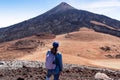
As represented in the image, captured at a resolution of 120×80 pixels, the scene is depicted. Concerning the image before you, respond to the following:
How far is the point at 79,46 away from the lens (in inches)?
2667

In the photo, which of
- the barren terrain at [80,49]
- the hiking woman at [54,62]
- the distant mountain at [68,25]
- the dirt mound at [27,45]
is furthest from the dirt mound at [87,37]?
the hiking woman at [54,62]

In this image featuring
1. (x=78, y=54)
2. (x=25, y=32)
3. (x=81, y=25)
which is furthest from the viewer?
(x=25, y=32)

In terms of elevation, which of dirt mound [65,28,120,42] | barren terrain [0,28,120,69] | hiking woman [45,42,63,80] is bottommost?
barren terrain [0,28,120,69]

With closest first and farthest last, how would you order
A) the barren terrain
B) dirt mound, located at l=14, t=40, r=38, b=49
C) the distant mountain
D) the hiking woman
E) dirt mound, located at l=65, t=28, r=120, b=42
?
the hiking woman, the barren terrain, dirt mound, located at l=14, t=40, r=38, b=49, dirt mound, located at l=65, t=28, r=120, b=42, the distant mountain

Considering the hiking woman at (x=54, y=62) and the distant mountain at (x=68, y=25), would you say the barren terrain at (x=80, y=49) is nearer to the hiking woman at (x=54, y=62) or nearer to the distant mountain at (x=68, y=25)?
the distant mountain at (x=68, y=25)

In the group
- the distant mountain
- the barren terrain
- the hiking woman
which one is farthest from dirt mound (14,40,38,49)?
Result: the hiking woman

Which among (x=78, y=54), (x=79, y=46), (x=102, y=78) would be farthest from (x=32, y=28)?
(x=102, y=78)

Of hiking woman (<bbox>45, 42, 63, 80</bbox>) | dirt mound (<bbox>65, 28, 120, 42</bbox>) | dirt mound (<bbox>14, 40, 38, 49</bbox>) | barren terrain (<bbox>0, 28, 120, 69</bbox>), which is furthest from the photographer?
dirt mound (<bbox>65, 28, 120, 42</bbox>)

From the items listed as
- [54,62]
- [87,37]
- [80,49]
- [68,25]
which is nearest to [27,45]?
[80,49]

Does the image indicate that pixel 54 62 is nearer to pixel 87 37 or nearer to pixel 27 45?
pixel 27 45

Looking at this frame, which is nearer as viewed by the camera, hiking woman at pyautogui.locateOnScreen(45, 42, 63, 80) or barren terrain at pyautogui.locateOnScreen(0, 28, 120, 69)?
hiking woman at pyautogui.locateOnScreen(45, 42, 63, 80)

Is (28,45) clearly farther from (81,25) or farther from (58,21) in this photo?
(58,21)

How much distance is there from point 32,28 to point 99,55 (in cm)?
5545

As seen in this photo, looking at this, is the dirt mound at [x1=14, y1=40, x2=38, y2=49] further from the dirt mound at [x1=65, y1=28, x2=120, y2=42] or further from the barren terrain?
the dirt mound at [x1=65, y1=28, x2=120, y2=42]
